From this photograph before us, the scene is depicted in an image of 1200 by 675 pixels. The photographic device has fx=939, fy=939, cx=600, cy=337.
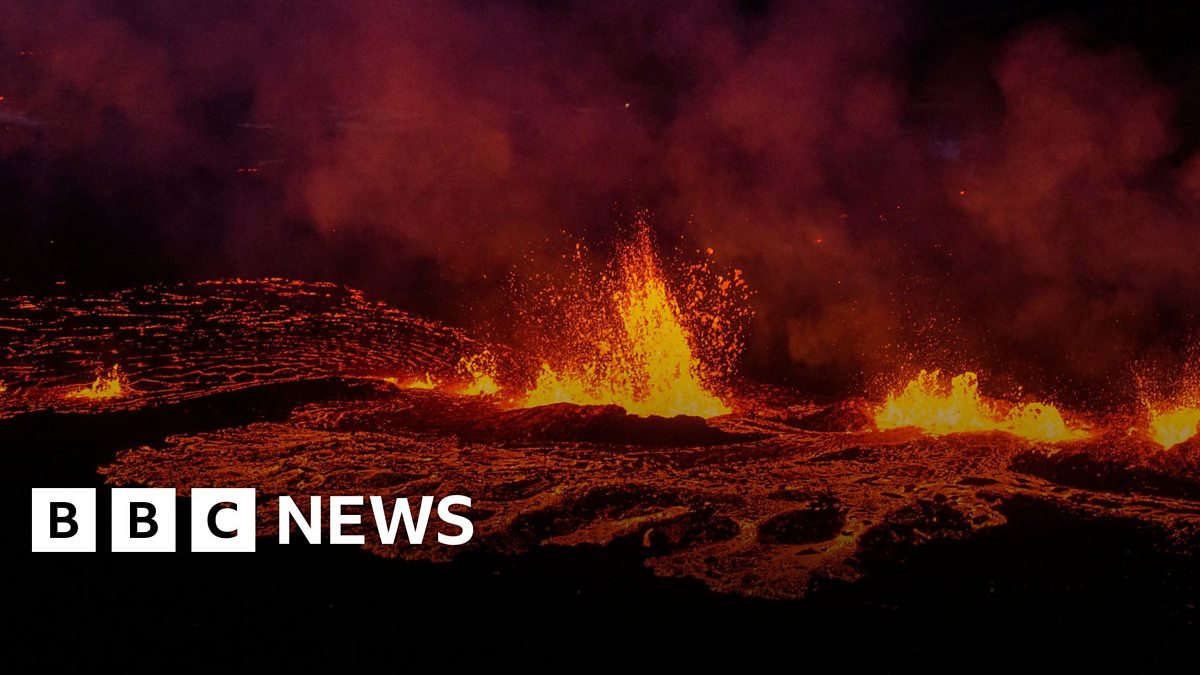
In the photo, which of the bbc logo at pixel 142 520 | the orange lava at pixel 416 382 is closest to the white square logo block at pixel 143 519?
the bbc logo at pixel 142 520

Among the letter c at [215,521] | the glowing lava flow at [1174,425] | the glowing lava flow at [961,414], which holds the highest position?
the glowing lava flow at [961,414]

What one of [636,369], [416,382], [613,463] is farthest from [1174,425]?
[416,382]

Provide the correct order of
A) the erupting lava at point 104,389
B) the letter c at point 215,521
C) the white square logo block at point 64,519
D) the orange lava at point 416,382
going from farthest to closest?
the orange lava at point 416,382 < the erupting lava at point 104,389 < the letter c at point 215,521 < the white square logo block at point 64,519

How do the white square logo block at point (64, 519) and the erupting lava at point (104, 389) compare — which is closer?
the white square logo block at point (64, 519)

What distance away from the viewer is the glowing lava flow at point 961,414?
609 centimetres

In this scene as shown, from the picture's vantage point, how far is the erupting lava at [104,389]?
7.59 metres

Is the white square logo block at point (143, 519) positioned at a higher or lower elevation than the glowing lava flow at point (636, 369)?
lower

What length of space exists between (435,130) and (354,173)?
2495 millimetres

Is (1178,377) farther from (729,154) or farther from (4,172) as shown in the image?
(4,172)

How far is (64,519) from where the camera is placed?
464cm

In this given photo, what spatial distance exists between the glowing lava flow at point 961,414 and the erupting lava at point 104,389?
6015 mm

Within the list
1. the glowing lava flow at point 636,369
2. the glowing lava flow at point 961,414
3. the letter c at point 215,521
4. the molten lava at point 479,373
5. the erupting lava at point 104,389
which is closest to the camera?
the letter c at point 215,521

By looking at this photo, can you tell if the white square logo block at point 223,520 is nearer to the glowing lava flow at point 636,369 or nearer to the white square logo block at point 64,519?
the white square logo block at point 64,519

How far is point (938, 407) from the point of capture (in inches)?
263
